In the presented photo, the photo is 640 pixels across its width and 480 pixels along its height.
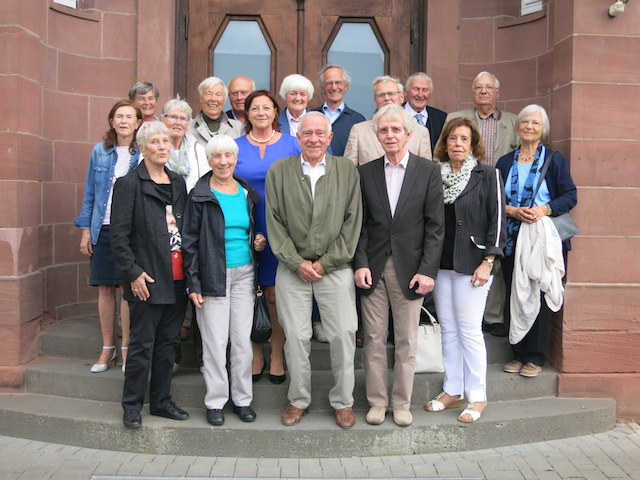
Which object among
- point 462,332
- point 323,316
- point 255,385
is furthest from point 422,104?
point 255,385

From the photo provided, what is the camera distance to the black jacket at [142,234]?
4.08 m

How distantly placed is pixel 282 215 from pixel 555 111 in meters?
2.33

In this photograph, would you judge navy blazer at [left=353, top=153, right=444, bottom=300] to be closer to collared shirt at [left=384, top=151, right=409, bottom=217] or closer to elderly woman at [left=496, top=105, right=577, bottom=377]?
collared shirt at [left=384, top=151, right=409, bottom=217]

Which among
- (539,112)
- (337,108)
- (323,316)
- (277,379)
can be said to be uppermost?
(337,108)

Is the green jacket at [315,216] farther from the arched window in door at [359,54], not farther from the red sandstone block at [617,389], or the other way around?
the arched window in door at [359,54]

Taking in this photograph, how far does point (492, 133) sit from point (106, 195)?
9.40ft

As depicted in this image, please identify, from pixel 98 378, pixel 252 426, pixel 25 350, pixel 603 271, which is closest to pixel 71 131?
pixel 25 350

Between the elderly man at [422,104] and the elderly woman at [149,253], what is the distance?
2.14m

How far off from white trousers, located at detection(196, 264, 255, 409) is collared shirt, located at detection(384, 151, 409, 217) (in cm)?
94

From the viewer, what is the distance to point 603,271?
502cm

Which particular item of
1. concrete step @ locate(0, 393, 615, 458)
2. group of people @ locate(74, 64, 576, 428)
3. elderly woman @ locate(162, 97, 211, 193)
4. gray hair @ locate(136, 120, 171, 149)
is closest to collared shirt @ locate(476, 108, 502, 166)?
group of people @ locate(74, 64, 576, 428)

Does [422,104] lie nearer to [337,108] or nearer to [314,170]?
[337,108]

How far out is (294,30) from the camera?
6.75 metres

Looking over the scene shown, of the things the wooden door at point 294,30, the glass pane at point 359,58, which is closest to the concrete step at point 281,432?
the wooden door at point 294,30
